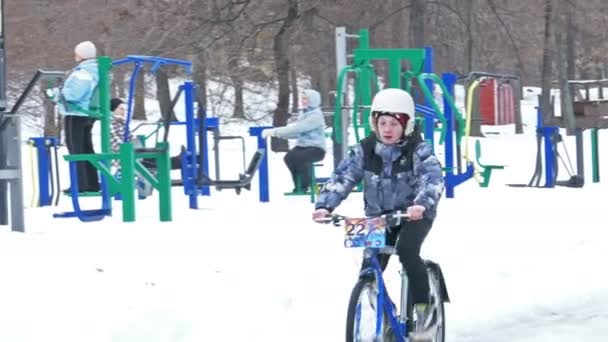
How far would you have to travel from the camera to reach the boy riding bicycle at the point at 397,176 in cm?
680

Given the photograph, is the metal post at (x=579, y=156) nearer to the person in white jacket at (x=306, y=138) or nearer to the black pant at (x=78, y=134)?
the person in white jacket at (x=306, y=138)

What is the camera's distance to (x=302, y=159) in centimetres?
1666

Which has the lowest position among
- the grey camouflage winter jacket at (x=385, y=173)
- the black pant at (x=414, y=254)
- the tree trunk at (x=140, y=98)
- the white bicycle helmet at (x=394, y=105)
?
the black pant at (x=414, y=254)

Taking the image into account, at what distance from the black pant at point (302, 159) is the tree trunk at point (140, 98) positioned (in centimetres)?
1617

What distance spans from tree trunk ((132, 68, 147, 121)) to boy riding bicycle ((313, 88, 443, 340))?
25.9 m

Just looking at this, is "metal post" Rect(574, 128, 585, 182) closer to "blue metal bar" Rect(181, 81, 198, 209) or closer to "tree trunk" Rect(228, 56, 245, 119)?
"blue metal bar" Rect(181, 81, 198, 209)

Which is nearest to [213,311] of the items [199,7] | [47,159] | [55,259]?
[55,259]

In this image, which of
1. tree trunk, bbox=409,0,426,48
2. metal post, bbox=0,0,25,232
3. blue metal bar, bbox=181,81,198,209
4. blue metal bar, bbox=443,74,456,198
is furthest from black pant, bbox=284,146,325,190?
tree trunk, bbox=409,0,426,48

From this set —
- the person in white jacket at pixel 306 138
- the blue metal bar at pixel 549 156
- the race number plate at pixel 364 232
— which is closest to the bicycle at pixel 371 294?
the race number plate at pixel 364 232

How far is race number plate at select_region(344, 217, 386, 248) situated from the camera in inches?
258

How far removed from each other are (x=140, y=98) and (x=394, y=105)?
103ft

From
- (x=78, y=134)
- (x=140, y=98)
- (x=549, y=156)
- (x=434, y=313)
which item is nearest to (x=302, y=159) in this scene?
(x=78, y=134)

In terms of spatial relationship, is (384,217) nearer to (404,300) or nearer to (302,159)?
(404,300)

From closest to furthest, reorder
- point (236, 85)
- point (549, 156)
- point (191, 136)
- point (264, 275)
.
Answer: point (264, 275)
point (191, 136)
point (549, 156)
point (236, 85)
